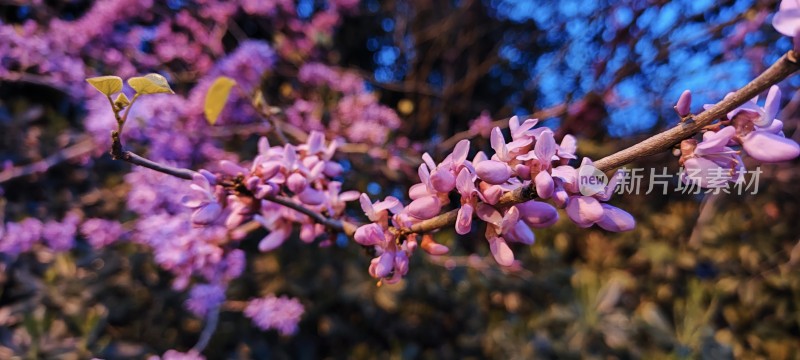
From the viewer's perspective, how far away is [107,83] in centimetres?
37

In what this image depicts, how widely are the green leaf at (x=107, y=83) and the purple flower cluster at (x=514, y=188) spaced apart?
0.22 m

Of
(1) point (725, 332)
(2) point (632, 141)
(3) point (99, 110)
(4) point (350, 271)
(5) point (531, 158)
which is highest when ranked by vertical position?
(5) point (531, 158)

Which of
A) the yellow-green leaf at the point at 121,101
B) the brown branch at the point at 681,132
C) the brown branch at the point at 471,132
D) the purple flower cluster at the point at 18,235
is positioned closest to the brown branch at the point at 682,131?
the brown branch at the point at 681,132

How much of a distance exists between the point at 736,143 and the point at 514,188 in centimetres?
14

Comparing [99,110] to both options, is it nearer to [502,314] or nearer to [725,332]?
[502,314]

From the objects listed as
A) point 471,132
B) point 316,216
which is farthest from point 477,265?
point 316,216

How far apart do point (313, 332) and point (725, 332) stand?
134cm

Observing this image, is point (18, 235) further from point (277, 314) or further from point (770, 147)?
point (770, 147)

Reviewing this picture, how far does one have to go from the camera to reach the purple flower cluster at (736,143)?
30 cm

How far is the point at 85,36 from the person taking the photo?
1.37 m

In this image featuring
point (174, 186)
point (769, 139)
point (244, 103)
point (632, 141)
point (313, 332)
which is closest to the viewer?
point (769, 139)

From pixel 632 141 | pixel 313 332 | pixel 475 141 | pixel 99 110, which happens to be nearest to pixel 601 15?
pixel 632 141

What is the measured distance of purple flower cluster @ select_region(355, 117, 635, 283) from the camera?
0.33 m

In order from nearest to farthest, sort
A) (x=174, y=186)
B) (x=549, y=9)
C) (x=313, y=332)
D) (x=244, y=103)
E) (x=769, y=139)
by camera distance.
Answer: (x=769, y=139)
(x=174, y=186)
(x=244, y=103)
(x=313, y=332)
(x=549, y=9)
